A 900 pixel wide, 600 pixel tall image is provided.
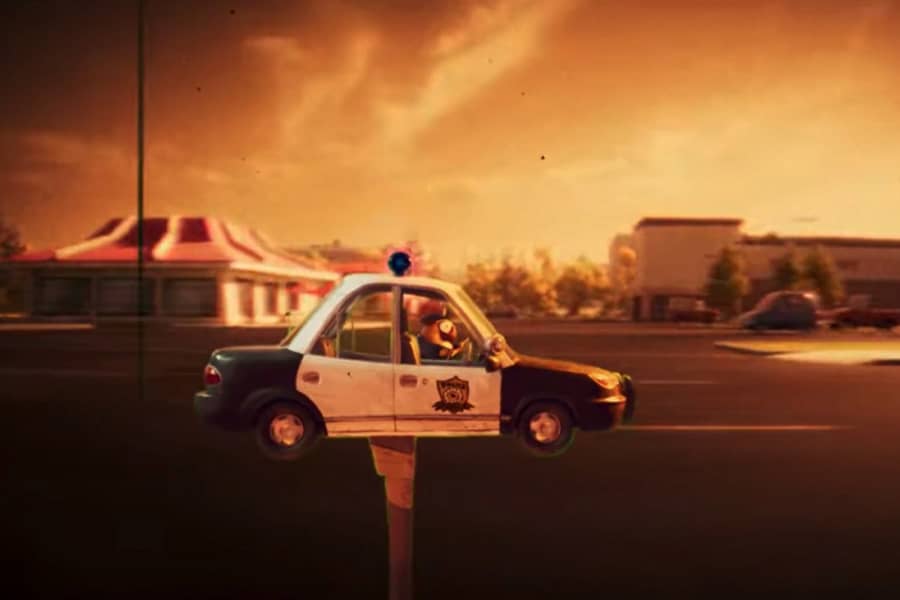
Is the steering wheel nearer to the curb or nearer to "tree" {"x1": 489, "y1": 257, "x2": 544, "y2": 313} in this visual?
the curb

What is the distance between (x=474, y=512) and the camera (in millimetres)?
11250

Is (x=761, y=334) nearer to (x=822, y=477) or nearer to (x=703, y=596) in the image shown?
(x=822, y=477)

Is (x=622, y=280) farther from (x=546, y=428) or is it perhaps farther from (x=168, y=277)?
(x=546, y=428)

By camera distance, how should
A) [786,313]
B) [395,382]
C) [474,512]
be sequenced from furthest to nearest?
[786,313] < [474,512] < [395,382]

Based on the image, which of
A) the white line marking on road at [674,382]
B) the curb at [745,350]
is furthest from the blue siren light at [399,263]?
the curb at [745,350]

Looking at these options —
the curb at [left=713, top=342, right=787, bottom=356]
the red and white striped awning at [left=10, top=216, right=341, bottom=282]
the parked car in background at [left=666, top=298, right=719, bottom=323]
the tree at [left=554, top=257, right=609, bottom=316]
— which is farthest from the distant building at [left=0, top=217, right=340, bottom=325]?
the tree at [left=554, top=257, right=609, bottom=316]

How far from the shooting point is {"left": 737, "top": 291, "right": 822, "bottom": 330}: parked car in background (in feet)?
225

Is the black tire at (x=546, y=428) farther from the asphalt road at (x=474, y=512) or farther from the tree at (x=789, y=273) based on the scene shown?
the tree at (x=789, y=273)

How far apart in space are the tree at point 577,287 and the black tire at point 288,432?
582 ft

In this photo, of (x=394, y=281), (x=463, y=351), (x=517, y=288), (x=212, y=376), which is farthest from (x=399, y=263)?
(x=517, y=288)

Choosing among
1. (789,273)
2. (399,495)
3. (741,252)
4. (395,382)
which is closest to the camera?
(395,382)

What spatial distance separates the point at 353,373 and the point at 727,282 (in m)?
122

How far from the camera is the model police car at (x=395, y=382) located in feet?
11.1

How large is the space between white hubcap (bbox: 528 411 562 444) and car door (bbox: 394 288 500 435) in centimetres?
20
